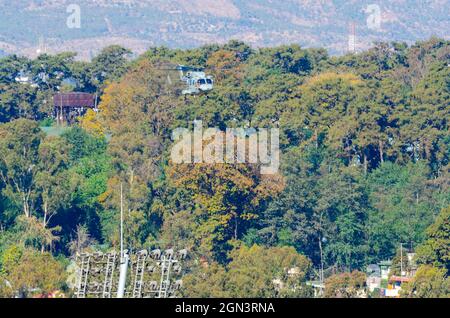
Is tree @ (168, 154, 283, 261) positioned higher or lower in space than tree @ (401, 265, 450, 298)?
lower

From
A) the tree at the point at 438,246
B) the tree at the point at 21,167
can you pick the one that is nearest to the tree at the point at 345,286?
the tree at the point at 438,246

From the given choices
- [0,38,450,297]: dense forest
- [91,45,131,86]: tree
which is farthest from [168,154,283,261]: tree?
[91,45,131,86]: tree

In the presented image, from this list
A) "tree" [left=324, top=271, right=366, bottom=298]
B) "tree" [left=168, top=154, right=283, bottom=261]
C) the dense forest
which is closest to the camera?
"tree" [left=324, top=271, right=366, bottom=298]

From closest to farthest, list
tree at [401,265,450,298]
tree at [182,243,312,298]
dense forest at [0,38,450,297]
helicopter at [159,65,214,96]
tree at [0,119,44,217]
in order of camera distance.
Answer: tree at [182,243,312,298], tree at [401,265,450,298], dense forest at [0,38,450,297], tree at [0,119,44,217], helicopter at [159,65,214,96]

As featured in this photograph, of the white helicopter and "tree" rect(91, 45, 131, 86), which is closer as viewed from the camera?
the white helicopter

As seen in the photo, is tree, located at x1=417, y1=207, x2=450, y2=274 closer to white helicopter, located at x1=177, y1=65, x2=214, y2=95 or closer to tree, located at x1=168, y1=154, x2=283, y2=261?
tree, located at x1=168, y1=154, x2=283, y2=261

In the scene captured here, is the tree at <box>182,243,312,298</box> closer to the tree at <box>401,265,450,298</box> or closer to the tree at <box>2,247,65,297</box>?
the tree at <box>401,265,450,298</box>

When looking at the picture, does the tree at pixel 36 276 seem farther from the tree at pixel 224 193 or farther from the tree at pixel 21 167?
the tree at pixel 21 167

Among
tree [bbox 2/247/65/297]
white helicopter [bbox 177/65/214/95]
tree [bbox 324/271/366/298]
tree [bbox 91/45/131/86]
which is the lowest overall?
tree [bbox 91/45/131/86]

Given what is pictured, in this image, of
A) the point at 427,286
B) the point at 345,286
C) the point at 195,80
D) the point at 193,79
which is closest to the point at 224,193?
the point at 345,286
